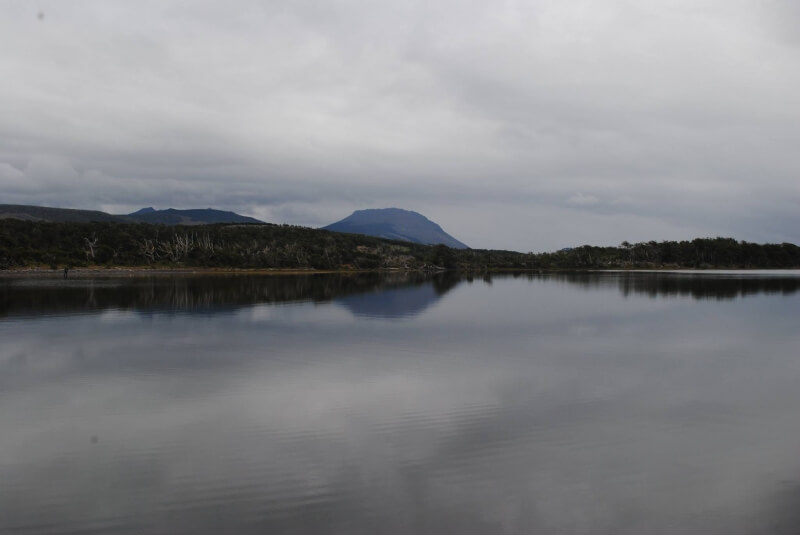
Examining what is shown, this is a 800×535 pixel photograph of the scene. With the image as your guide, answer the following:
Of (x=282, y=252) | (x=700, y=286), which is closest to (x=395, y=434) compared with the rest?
(x=700, y=286)

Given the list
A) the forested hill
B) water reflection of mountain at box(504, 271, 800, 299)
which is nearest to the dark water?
water reflection of mountain at box(504, 271, 800, 299)

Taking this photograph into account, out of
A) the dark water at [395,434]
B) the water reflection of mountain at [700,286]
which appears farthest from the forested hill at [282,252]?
the dark water at [395,434]

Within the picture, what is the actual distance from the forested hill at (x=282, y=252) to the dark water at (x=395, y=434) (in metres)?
96.3

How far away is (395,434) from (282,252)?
12861cm

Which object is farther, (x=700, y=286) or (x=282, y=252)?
(x=282, y=252)

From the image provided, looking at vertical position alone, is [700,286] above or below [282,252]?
below

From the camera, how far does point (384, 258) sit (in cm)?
15712

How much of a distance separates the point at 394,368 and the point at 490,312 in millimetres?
19602

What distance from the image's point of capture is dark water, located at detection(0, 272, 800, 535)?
750cm

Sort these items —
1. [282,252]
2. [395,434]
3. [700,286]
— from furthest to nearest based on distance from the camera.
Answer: [282,252]
[700,286]
[395,434]

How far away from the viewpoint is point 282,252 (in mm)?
135375

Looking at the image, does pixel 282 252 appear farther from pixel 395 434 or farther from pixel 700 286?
pixel 395 434

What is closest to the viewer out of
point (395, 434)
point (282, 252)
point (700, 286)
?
point (395, 434)

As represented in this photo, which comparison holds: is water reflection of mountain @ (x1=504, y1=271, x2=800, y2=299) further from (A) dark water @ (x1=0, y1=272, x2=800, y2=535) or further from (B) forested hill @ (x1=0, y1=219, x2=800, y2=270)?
(B) forested hill @ (x1=0, y1=219, x2=800, y2=270)
